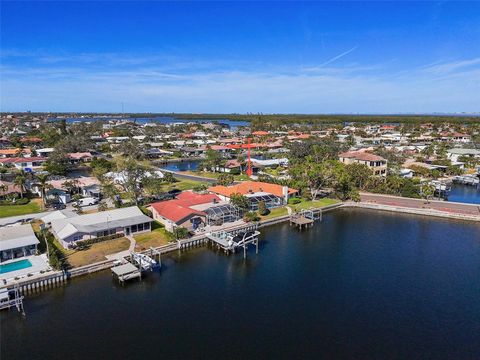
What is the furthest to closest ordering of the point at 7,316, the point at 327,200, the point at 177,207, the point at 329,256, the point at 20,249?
the point at 327,200 < the point at 177,207 < the point at 329,256 < the point at 20,249 < the point at 7,316

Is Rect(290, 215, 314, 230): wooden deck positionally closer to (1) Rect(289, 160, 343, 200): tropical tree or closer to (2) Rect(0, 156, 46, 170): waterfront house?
(1) Rect(289, 160, 343, 200): tropical tree

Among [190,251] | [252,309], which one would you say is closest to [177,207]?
[190,251]

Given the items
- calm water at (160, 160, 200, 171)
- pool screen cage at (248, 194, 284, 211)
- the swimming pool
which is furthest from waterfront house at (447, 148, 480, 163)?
the swimming pool

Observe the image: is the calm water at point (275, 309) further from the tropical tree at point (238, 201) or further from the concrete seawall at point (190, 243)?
the tropical tree at point (238, 201)

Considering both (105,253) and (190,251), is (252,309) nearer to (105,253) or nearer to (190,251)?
(190,251)

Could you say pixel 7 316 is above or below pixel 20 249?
below

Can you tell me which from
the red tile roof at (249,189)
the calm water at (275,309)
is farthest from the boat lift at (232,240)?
the red tile roof at (249,189)

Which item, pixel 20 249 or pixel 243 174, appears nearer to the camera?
pixel 20 249
